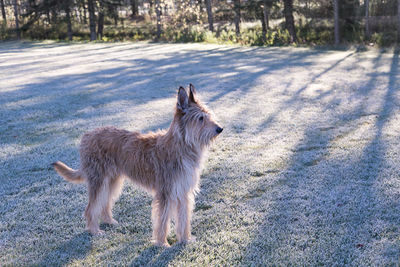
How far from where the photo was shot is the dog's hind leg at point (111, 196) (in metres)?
4.37

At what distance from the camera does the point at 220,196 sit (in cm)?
518

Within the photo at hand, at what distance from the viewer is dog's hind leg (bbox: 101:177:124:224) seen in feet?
14.3

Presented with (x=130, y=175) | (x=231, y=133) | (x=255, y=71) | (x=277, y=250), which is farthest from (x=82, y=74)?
(x=277, y=250)

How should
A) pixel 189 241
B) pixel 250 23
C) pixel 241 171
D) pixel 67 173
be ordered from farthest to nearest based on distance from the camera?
1. pixel 250 23
2. pixel 241 171
3. pixel 67 173
4. pixel 189 241

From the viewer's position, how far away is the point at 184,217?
156 inches

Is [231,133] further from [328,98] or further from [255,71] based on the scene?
Answer: [255,71]

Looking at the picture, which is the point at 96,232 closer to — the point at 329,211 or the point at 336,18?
the point at 329,211

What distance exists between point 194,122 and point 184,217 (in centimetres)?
105

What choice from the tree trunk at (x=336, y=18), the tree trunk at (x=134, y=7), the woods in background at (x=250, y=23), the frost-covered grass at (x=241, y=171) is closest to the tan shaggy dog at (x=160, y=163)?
the frost-covered grass at (x=241, y=171)

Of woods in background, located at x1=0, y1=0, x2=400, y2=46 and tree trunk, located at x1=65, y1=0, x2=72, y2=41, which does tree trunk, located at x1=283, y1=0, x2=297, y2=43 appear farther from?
tree trunk, located at x1=65, y1=0, x2=72, y2=41

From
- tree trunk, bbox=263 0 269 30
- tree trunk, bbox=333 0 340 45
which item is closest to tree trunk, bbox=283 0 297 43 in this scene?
tree trunk, bbox=263 0 269 30

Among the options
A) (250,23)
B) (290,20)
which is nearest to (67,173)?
(290,20)

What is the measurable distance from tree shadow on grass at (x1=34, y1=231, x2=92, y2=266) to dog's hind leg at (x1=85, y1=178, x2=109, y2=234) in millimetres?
149

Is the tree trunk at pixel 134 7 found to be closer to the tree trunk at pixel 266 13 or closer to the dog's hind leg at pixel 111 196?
the tree trunk at pixel 266 13
